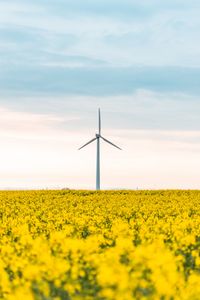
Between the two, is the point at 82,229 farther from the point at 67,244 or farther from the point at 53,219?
the point at 67,244

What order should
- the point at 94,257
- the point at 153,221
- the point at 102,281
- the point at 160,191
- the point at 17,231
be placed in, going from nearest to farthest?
the point at 102,281, the point at 94,257, the point at 17,231, the point at 153,221, the point at 160,191

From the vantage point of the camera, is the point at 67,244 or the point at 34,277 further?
the point at 67,244

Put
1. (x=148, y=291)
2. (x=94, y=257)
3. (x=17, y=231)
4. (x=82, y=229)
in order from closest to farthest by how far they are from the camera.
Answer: (x=148, y=291) < (x=94, y=257) < (x=17, y=231) < (x=82, y=229)

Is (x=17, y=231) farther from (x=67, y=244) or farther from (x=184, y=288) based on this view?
(x=184, y=288)

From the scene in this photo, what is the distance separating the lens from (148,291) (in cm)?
931

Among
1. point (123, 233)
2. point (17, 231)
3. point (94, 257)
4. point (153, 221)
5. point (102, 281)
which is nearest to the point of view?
point (102, 281)

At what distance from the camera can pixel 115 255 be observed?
31.7 feet

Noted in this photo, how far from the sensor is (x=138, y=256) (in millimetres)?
9406

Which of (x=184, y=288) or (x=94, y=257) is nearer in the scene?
(x=184, y=288)

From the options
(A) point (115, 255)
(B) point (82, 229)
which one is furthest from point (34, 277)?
(B) point (82, 229)

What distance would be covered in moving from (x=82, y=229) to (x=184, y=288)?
11.8 metres

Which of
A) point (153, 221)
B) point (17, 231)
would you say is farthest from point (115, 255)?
point (153, 221)

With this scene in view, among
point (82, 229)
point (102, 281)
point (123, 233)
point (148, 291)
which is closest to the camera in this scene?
point (102, 281)

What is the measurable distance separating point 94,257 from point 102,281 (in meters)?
2.48
